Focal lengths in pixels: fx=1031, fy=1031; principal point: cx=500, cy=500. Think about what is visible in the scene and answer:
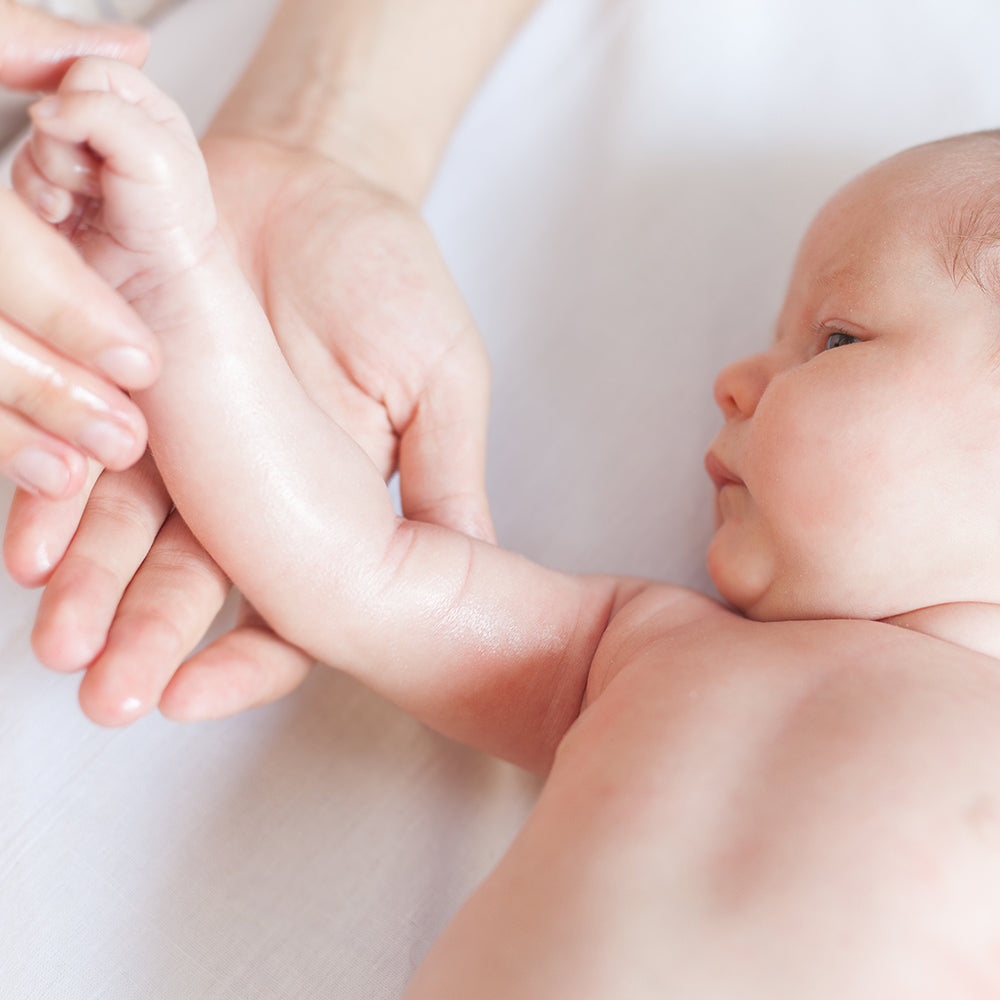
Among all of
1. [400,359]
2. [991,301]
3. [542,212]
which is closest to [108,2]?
[542,212]

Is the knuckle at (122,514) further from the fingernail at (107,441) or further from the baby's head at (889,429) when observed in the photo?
the baby's head at (889,429)

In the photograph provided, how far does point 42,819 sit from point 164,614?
248mm

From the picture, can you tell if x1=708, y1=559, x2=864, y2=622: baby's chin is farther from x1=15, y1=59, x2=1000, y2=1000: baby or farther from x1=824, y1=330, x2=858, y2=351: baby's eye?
x1=824, y1=330, x2=858, y2=351: baby's eye

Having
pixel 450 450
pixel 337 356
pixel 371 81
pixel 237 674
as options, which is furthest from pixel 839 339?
pixel 371 81

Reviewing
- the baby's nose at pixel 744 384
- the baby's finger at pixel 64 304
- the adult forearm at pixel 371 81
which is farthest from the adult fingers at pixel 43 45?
the baby's nose at pixel 744 384

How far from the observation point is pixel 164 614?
776 millimetres

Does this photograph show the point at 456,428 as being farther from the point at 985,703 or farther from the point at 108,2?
the point at 108,2

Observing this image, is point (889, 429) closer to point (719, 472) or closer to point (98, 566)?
point (719, 472)

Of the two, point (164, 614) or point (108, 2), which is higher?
point (108, 2)

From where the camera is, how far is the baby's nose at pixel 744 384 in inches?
37.7

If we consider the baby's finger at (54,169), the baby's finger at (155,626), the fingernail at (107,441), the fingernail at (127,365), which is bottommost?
the baby's finger at (155,626)

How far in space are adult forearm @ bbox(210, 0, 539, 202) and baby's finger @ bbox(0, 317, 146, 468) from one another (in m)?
0.61

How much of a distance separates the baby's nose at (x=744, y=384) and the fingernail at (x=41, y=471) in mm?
594

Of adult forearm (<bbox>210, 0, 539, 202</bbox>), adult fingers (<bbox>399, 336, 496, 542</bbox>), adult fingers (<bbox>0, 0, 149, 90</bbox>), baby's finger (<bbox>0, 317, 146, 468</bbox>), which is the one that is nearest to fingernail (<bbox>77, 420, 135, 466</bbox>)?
baby's finger (<bbox>0, 317, 146, 468</bbox>)
